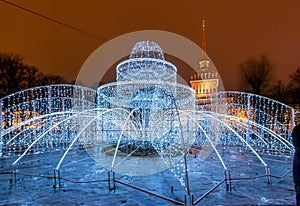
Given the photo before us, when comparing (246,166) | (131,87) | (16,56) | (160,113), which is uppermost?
(16,56)

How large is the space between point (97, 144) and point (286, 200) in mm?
15415

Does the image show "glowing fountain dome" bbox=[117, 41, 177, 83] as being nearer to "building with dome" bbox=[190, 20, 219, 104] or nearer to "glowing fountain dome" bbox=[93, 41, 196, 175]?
"glowing fountain dome" bbox=[93, 41, 196, 175]

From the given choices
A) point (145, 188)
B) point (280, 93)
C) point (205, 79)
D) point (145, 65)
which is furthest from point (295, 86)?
point (205, 79)

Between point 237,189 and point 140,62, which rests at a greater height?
point 140,62

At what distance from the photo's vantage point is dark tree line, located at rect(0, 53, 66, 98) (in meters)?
32.2

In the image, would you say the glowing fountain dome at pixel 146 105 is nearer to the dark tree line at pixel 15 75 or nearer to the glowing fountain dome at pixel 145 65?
the glowing fountain dome at pixel 145 65

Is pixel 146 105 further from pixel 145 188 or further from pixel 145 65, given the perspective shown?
pixel 145 188

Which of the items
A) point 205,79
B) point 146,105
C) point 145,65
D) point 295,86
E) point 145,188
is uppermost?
point 205,79

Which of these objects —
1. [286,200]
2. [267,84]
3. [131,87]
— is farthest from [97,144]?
[267,84]

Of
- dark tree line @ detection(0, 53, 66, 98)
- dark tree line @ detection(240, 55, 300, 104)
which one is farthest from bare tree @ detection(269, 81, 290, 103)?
dark tree line @ detection(0, 53, 66, 98)

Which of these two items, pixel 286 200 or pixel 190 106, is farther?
pixel 190 106

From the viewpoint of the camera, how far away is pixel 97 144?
66.0ft

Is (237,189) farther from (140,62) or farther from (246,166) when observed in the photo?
(140,62)

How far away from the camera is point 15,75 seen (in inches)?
1308
